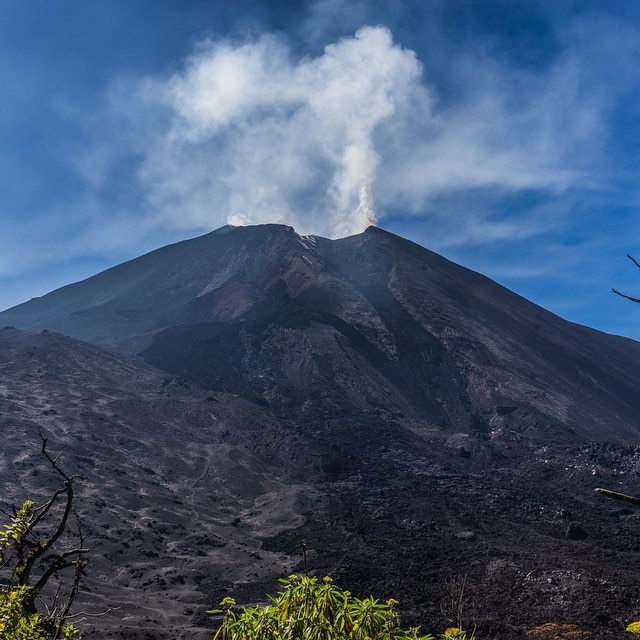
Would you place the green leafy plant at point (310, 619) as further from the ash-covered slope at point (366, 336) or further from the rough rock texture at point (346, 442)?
the ash-covered slope at point (366, 336)

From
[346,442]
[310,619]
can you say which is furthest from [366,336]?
[310,619]

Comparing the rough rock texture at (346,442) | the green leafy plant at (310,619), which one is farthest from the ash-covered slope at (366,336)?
the green leafy plant at (310,619)

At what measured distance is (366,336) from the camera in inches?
3354

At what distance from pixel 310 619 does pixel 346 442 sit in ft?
174

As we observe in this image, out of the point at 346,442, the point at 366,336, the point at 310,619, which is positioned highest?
Result: the point at 366,336

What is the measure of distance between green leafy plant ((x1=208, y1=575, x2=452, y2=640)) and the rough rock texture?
22.4 m

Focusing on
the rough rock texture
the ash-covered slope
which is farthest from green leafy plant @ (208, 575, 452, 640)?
the ash-covered slope

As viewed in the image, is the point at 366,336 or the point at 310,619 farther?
the point at 366,336

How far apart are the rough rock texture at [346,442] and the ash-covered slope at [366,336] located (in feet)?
1.32

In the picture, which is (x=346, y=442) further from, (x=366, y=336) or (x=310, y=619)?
(x=310, y=619)

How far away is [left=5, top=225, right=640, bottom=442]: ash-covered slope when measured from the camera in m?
70.9

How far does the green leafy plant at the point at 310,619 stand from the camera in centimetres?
390

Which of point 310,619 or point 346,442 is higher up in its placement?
point 346,442

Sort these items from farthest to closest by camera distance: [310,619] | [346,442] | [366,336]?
[366,336] → [346,442] → [310,619]
